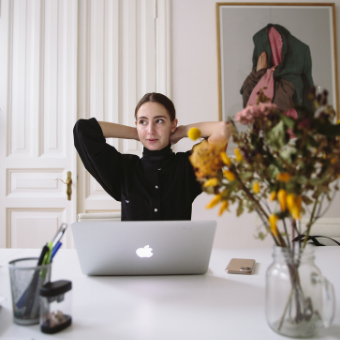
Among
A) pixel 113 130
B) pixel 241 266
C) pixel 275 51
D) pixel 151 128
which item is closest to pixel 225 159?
pixel 241 266

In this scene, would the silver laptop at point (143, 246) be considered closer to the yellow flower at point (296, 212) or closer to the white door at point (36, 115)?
the yellow flower at point (296, 212)

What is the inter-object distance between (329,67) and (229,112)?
86cm

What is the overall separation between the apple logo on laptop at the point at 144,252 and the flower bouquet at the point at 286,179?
1.20ft

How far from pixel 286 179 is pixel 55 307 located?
0.48 m

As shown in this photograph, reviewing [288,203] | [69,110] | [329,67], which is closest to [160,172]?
[288,203]

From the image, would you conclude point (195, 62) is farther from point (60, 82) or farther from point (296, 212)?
point (296, 212)

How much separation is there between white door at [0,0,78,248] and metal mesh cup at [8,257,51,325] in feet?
6.35

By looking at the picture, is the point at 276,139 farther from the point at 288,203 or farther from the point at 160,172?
the point at 160,172

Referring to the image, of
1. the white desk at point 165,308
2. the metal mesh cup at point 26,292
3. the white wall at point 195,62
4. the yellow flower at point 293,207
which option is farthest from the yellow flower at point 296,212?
the white wall at point 195,62

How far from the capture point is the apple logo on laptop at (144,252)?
0.89 m

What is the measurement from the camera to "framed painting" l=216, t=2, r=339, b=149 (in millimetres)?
2604

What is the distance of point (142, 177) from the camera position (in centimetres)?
162

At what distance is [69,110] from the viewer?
8.50ft

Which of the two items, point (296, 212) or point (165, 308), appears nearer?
point (296, 212)
